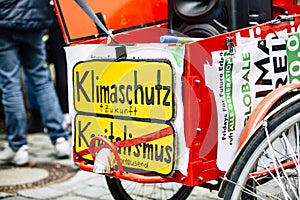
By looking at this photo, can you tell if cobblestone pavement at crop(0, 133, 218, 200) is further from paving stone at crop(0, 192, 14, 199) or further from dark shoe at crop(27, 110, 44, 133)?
dark shoe at crop(27, 110, 44, 133)

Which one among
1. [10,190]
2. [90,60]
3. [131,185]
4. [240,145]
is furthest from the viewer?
[10,190]

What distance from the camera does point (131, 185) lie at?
130 inches

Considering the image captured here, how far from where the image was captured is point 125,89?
8.34 ft

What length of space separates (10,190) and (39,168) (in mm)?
587

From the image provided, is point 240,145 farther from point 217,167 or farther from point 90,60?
point 90,60

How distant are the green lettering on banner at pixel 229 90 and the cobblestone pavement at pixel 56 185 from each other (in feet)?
4.19

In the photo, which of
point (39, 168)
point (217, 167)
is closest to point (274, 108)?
point (217, 167)

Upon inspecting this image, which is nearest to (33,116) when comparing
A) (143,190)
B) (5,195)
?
(5,195)

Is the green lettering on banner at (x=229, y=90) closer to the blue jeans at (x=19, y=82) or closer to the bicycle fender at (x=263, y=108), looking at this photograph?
the bicycle fender at (x=263, y=108)

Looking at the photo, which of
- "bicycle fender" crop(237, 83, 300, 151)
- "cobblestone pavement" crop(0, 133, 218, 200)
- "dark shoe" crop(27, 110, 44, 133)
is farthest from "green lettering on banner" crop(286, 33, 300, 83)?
"dark shoe" crop(27, 110, 44, 133)

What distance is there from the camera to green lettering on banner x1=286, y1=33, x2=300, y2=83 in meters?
2.54

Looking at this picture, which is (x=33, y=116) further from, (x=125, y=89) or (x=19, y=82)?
(x=125, y=89)

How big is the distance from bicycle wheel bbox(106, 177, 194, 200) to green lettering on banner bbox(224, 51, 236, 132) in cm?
89

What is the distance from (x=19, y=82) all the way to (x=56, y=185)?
3.28ft
